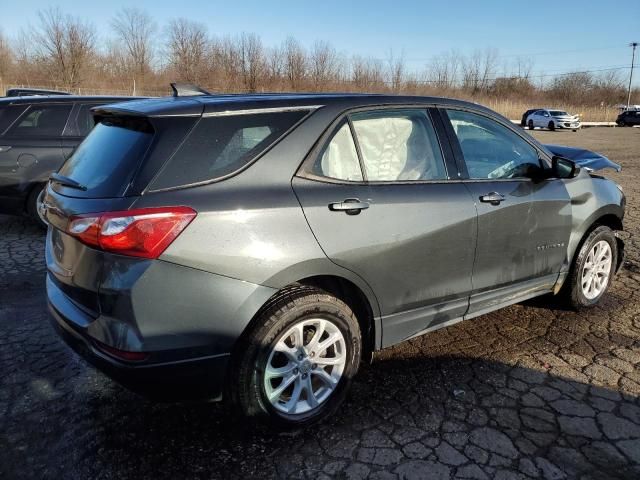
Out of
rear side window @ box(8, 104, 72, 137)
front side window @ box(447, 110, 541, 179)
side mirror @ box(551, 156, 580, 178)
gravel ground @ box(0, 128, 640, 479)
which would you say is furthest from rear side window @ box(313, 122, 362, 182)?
rear side window @ box(8, 104, 72, 137)

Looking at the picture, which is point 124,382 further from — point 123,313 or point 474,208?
point 474,208

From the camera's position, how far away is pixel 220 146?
2.52 meters

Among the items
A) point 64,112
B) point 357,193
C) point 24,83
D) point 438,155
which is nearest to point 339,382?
point 357,193

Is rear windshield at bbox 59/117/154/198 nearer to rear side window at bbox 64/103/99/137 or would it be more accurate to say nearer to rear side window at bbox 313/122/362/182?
rear side window at bbox 313/122/362/182

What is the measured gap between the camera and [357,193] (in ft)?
9.22

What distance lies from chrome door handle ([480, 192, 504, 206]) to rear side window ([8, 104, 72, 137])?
18.9 feet

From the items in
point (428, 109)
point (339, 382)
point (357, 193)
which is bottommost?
point (339, 382)

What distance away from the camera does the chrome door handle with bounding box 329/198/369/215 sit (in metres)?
2.70

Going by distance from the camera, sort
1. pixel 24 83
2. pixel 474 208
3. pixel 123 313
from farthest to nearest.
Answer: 1. pixel 24 83
2. pixel 474 208
3. pixel 123 313

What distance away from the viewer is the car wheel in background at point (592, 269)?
13.6 ft

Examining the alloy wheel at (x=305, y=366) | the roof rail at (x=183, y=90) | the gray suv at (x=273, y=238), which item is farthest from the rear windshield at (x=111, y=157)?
the alloy wheel at (x=305, y=366)

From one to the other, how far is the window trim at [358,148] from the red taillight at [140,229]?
0.67m

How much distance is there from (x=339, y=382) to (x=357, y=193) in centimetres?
103

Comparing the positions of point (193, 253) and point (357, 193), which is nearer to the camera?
point (193, 253)
